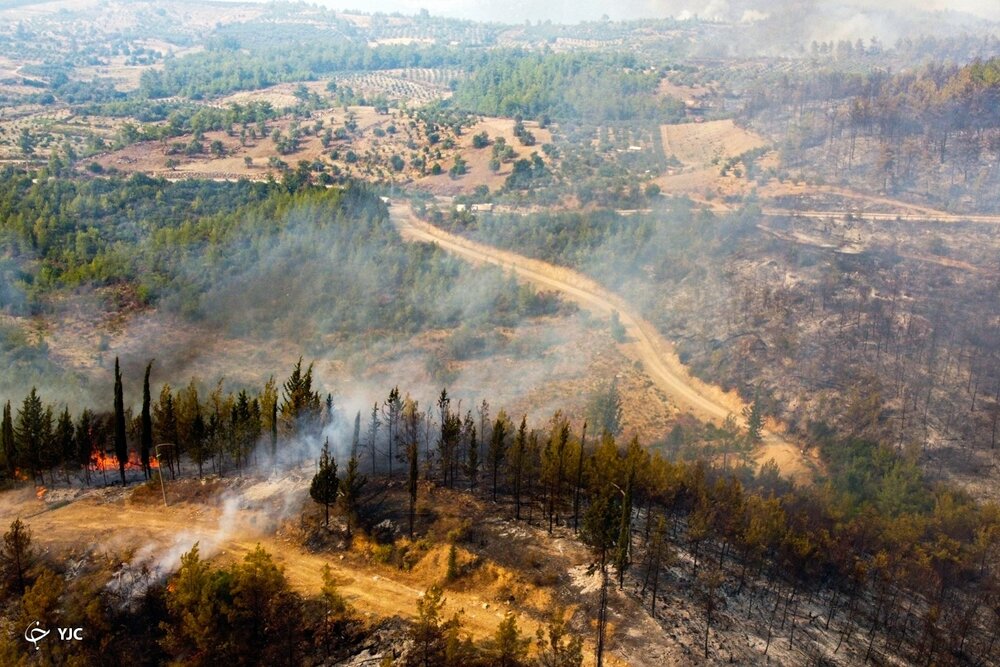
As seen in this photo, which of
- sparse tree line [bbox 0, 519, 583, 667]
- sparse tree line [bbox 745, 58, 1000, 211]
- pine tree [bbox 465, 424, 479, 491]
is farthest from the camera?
sparse tree line [bbox 745, 58, 1000, 211]

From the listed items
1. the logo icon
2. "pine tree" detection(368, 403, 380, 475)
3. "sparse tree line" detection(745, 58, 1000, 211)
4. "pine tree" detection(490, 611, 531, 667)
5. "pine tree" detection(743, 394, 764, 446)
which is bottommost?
"pine tree" detection(743, 394, 764, 446)

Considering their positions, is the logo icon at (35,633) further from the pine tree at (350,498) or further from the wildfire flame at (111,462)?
the wildfire flame at (111,462)

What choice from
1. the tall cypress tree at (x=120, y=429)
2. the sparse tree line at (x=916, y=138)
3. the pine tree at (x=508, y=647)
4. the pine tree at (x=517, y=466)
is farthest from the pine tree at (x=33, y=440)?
the sparse tree line at (x=916, y=138)

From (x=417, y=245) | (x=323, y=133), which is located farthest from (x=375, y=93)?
(x=417, y=245)

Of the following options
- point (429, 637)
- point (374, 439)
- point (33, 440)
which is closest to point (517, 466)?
point (374, 439)

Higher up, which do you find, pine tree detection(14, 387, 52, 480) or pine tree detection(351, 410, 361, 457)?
pine tree detection(14, 387, 52, 480)

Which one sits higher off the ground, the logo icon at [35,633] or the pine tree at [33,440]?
the pine tree at [33,440]

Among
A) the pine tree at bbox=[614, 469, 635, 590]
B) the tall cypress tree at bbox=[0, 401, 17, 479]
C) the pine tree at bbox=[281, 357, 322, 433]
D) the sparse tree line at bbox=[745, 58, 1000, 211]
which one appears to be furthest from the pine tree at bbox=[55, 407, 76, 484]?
the sparse tree line at bbox=[745, 58, 1000, 211]

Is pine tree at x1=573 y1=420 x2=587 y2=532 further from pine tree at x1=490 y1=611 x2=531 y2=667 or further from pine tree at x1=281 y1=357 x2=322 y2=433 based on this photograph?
pine tree at x1=281 y1=357 x2=322 y2=433

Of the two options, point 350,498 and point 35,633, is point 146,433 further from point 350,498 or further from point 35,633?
point 35,633
